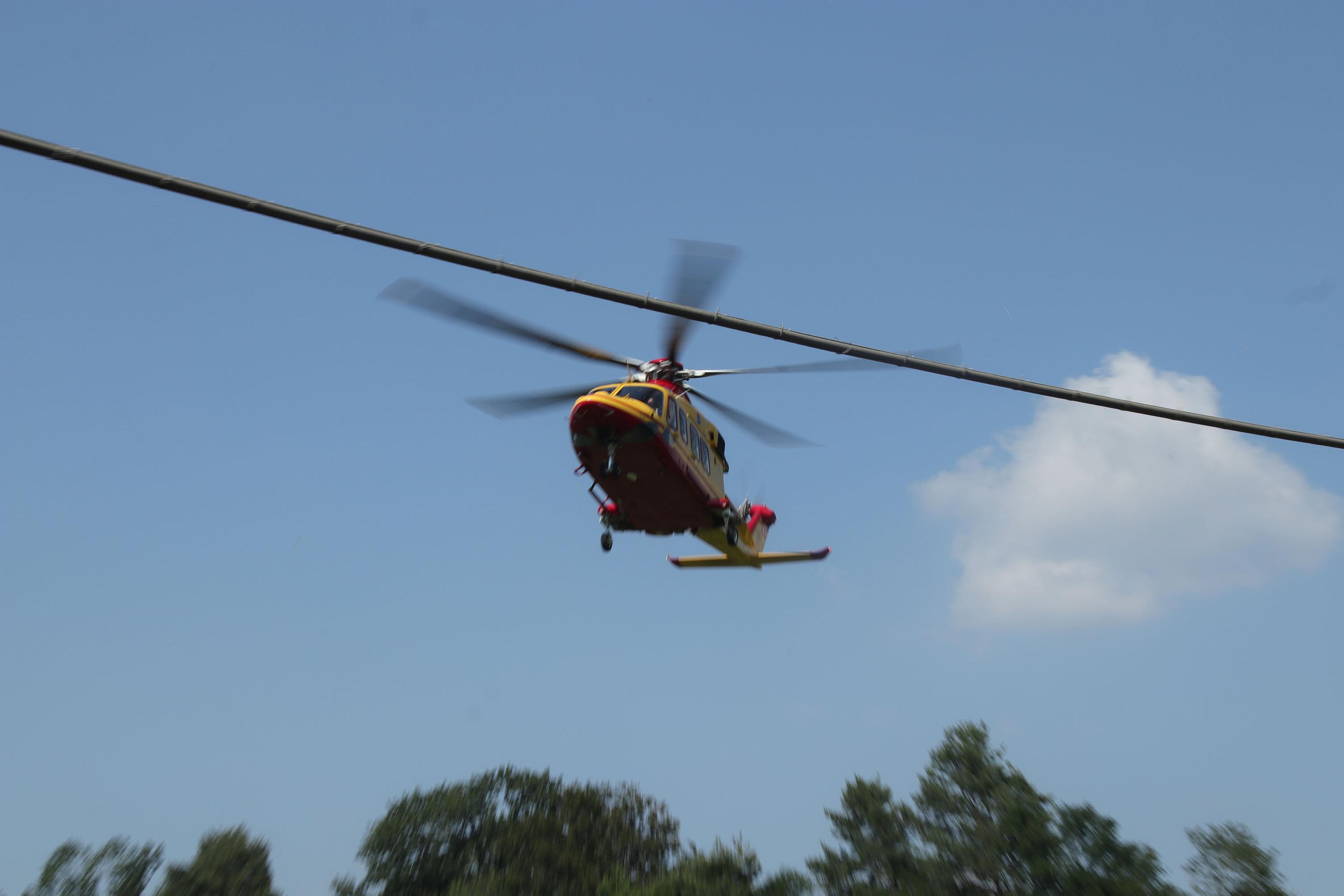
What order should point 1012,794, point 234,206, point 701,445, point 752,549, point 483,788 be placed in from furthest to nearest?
point 483,788, point 1012,794, point 752,549, point 701,445, point 234,206

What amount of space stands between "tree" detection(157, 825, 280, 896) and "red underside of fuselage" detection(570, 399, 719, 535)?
49189 mm

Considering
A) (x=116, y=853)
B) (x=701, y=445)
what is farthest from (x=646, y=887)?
(x=116, y=853)

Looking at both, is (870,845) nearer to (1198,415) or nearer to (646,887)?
(646,887)

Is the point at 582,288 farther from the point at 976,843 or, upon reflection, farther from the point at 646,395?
the point at 976,843

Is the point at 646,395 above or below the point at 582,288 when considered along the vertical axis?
above

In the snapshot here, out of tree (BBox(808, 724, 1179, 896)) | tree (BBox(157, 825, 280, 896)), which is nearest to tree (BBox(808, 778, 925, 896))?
tree (BBox(808, 724, 1179, 896))

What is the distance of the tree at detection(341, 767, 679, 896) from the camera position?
178 ft

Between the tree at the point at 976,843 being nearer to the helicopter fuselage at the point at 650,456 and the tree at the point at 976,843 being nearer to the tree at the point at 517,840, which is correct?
the tree at the point at 517,840

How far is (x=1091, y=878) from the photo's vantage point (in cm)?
4825

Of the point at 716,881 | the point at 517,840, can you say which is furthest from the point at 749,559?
the point at 517,840

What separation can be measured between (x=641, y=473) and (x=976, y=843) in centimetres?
4461

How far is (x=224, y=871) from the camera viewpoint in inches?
2183

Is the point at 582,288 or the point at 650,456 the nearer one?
the point at 582,288

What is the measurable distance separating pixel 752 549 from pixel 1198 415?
43.8 ft
